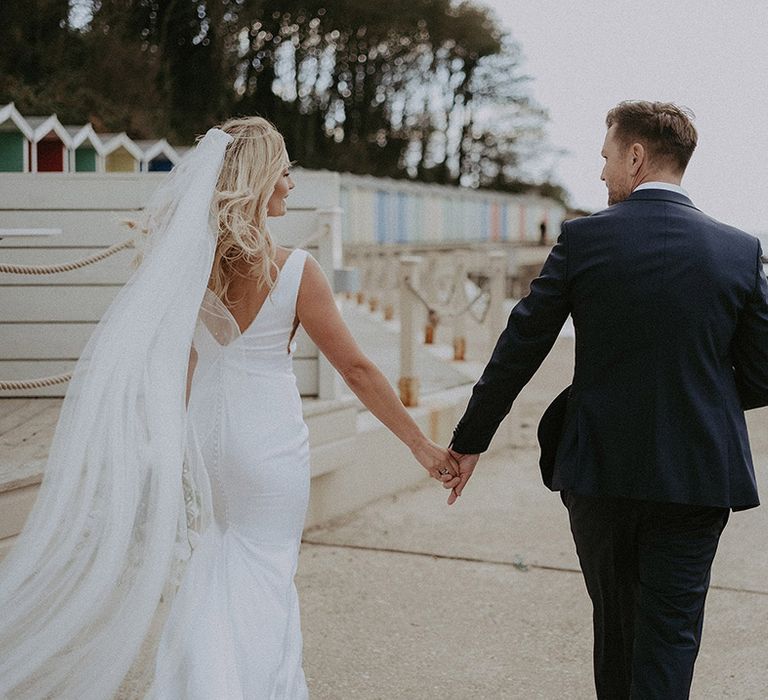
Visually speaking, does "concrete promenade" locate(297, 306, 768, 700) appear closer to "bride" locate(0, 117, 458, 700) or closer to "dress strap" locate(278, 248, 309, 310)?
"bride" locate(0, 117, 458, 700)

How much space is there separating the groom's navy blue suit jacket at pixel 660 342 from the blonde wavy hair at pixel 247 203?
67cm

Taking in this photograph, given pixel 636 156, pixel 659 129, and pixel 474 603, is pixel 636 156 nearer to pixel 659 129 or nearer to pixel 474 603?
pixel 659 129

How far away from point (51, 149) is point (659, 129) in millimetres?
4784

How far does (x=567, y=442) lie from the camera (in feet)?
9.03

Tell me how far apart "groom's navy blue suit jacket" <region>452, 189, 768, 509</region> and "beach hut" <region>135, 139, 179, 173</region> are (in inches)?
185

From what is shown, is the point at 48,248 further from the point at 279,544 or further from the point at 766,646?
the point at 766,646

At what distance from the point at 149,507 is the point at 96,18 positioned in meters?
20.8

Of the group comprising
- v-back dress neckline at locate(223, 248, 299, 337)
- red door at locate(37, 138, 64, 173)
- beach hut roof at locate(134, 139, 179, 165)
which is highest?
beach hut roof at locate(134, 139, 179, 165)

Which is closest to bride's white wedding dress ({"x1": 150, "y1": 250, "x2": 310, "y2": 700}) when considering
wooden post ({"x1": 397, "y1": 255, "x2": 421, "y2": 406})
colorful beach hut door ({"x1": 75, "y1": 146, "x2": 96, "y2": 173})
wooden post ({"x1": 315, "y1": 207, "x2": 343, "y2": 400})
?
wooden post ({"x1": 315, "y1": 207, "x2": 343, "y2": 400})

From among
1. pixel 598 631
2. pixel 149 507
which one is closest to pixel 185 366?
pixel 149 507

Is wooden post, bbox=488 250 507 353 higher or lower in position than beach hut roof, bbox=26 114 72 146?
lower

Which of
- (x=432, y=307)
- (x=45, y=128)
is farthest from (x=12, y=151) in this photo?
(x=432, y=307)

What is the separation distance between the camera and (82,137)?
6.61 meters

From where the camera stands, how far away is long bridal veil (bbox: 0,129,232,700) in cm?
276
